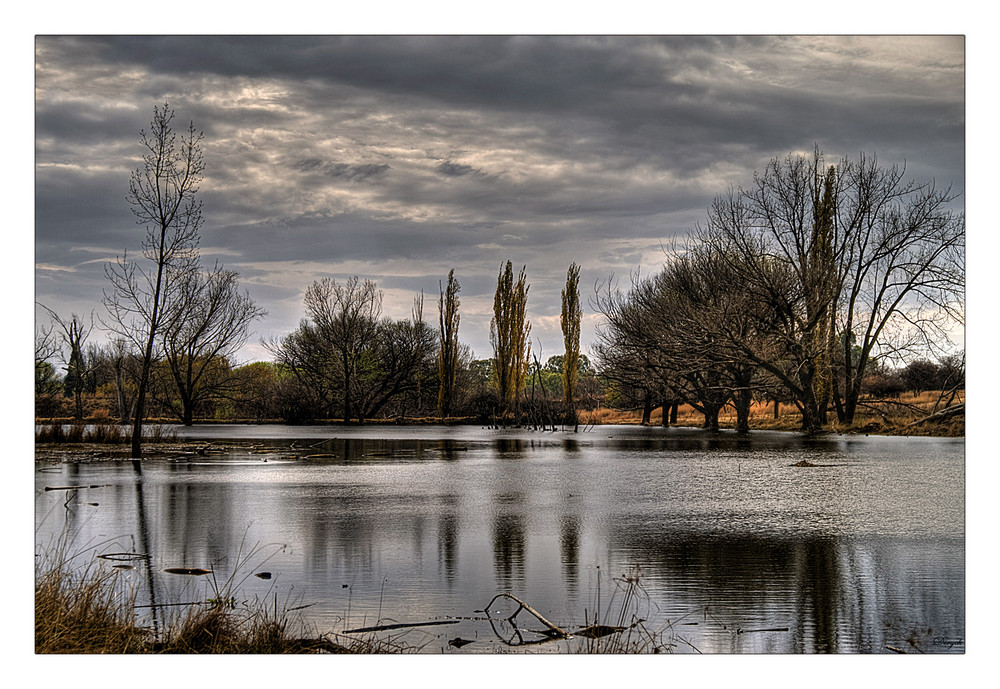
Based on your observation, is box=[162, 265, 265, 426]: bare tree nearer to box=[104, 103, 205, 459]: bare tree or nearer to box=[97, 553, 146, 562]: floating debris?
box=[104, 103, 205, 459]: bare tree

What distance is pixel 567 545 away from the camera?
709cm

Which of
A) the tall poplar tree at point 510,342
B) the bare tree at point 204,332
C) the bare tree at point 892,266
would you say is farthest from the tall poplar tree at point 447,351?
the bare tree at point 892,266

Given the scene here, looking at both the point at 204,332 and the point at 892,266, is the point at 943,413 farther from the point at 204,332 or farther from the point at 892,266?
the point at 204,332

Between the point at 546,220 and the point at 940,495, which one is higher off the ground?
the point at 546,220

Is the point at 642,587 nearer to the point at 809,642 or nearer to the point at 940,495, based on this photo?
the point at 809,642

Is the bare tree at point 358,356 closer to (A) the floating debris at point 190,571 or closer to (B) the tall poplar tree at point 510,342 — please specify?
(B) the tall poplar tree at point 510,342

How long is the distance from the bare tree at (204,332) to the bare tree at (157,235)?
45 cm

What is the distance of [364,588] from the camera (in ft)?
18.6

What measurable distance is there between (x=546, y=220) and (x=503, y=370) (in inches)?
648

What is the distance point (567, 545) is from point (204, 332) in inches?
471

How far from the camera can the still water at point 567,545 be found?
5027mm

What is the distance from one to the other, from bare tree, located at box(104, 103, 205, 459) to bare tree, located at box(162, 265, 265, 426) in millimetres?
452

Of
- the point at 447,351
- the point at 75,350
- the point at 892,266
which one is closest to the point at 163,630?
the point at 75,350
